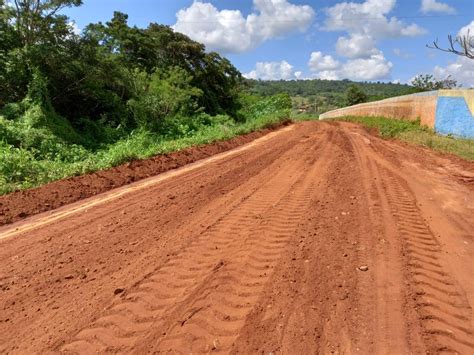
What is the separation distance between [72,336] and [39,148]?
10.2 metres

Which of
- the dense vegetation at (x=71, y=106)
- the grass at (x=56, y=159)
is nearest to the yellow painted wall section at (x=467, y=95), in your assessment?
the dense vegetation at (x=71, y=106)

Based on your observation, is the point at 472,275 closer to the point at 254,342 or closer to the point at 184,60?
the point at 254,342

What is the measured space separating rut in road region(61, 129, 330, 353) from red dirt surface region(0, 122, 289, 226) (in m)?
3.48

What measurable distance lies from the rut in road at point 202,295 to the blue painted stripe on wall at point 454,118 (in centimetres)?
1463

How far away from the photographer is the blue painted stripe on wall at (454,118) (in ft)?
56.7

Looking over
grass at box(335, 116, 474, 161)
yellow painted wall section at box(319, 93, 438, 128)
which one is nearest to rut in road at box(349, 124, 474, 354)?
grass at box(335, 116, 474, 161)

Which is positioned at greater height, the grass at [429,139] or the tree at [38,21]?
the tree at [38,21]

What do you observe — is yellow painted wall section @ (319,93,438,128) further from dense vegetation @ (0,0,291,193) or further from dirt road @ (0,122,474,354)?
dirt road @ (0,122,474,354)

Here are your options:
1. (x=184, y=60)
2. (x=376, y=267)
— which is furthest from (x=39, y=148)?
(x=184, y=60)

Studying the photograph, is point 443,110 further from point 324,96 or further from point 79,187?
point 324,96

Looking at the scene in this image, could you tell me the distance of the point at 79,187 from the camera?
8281 millimetres

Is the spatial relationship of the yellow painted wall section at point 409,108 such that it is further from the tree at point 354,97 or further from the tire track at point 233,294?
the tree at point 354,97

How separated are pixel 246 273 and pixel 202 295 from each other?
0.62m

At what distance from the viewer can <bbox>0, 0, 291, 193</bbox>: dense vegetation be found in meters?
11.0
